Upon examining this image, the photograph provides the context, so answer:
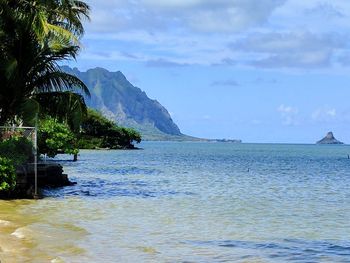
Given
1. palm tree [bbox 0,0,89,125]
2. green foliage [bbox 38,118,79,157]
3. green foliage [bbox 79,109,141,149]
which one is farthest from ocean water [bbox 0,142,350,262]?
green foliage [bbox 79,109,141,149]

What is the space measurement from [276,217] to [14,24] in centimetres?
1363

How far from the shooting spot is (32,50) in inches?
1030

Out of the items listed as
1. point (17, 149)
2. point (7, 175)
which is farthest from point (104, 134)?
point (7, 175)

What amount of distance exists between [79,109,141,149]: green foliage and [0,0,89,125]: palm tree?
325 ft

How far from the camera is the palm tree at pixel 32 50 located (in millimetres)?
24422

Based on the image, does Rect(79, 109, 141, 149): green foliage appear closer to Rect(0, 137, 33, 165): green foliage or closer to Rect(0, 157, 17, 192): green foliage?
Rect(0, 137, 33, 165): green foliage

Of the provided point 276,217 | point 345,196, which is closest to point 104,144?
point 345,196

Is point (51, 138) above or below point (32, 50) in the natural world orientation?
below

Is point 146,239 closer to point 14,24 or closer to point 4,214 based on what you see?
point 4,214

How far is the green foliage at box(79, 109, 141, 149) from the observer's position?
131087 mm

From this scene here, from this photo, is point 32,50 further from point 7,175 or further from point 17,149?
point 7,175

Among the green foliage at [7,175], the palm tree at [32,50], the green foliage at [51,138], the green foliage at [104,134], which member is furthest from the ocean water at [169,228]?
the green foliage at [104,134]

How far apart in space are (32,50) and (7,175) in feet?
21.1

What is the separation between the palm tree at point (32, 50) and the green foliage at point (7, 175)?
139 inches
